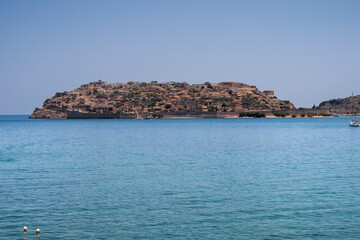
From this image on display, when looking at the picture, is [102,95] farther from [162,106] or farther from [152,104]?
[162,106]

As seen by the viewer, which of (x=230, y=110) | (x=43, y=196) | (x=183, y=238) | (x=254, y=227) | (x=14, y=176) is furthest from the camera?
(x=230, y=110)

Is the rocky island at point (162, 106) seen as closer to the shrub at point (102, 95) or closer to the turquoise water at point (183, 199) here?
the shrub at point (102, 95)

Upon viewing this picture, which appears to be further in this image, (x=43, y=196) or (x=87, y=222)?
(x=43, y=196)

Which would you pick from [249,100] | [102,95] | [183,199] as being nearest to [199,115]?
[249,100]

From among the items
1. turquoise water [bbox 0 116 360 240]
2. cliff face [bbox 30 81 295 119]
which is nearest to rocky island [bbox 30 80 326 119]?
cliff face [bbox 30 81 295 119]

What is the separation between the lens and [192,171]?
939 inches

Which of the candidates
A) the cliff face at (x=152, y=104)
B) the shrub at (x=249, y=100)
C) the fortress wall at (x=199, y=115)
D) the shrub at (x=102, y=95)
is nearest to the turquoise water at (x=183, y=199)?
the fortress wall at (x=199, y=115)

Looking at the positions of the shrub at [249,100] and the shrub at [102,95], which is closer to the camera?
the shrub at [249,100]

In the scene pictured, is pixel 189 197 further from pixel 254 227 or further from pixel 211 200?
pixel 254 227

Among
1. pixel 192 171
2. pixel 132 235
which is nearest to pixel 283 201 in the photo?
pixel 132 235

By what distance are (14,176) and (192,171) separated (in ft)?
29.5

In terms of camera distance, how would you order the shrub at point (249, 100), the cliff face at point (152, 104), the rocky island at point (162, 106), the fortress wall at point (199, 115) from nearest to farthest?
the fortress wall at point (199, 115) → the rocky island at point (162, 106) → the cliff face at point (152, 104) → the shrub at point (249, 100)

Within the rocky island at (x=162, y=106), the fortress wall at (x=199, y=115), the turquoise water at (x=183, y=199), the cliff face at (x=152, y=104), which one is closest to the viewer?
the turquoise water at (x=183, y=199)

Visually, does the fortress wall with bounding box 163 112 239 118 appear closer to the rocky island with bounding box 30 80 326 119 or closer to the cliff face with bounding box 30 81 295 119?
the rocky island with bounding box 30 80 326 119
